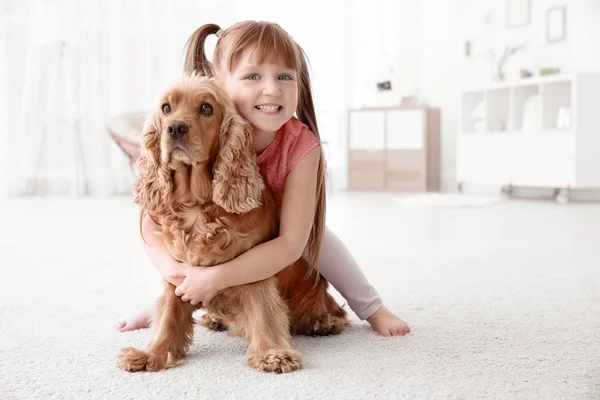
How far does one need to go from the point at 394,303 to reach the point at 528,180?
12.4 feet

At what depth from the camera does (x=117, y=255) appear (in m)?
2.58

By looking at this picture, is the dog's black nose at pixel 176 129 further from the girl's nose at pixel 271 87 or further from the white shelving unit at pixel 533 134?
the white shelving unit at pixel 533 134

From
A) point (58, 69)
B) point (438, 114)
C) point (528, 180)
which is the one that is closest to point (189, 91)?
point (528, 180)

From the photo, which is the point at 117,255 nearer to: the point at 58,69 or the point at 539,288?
the point at 539,288

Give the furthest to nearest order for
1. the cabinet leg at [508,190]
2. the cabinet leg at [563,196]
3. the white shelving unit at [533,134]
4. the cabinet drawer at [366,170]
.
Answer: the cabinet drawer at [366,170] → the cabinet leg at [508,190] → the cabinet leg at [563,196] → the white shelving unit at [533,134]

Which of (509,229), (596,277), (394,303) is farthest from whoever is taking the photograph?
(509,229)

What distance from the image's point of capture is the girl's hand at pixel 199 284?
1229 millimetres

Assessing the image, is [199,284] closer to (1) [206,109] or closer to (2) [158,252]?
(2) [158,252]

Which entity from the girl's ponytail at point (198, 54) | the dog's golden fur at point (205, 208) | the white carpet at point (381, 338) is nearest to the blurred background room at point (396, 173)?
the white carpet at point (381, 338)

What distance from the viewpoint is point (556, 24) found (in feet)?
17.8

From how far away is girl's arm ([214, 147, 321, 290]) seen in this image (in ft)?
4.06

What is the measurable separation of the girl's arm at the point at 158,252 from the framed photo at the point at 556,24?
4.85 metres

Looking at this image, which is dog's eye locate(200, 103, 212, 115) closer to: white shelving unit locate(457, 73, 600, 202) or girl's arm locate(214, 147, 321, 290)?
girl's arm locate(214, 147, 321, 290)

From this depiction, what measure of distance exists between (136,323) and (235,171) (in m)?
0.50
